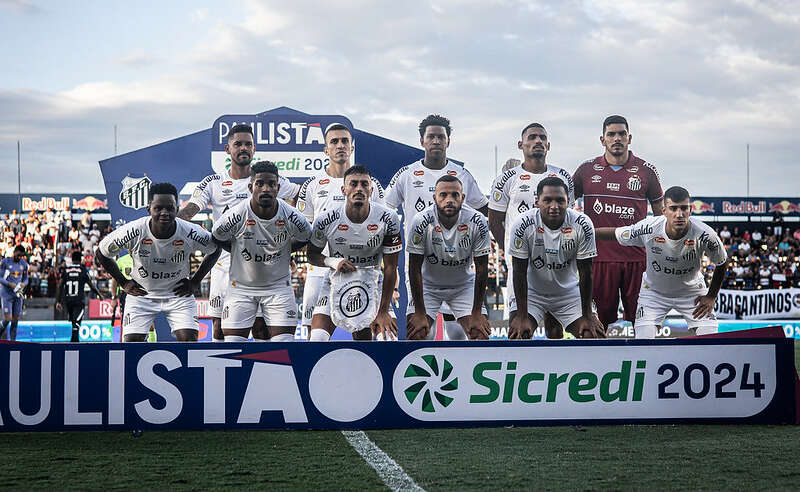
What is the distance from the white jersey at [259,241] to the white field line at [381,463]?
6.85 ft

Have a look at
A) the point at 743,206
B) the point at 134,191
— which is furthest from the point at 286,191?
the point at 743,206

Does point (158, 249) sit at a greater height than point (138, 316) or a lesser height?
greater

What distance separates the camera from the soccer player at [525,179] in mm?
9094

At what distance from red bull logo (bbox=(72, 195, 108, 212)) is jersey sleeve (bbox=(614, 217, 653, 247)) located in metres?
32.7

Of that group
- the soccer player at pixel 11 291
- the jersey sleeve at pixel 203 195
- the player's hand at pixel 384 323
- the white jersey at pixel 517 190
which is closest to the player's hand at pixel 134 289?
the jersey sleeve at pixel 203 195

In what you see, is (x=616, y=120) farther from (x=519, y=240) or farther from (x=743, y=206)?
(x=743, y=206)

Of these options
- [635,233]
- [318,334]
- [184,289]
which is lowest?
[318,334]

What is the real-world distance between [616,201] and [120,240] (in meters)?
5.23

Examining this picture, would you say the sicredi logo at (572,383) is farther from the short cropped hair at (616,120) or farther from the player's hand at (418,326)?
the short cropped hair at (616,120)

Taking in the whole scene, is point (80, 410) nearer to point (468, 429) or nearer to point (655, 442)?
point (468, 429)

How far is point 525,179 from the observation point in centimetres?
917

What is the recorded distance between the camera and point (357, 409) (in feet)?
20.5

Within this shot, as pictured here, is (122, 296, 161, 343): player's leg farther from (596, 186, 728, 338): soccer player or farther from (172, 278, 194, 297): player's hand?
(596, 186, 728, 338): soccer player

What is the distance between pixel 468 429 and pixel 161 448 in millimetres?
2279
